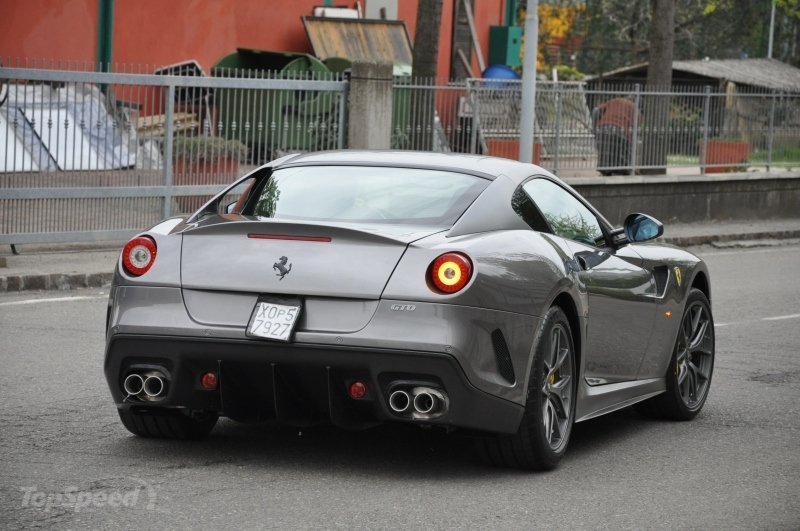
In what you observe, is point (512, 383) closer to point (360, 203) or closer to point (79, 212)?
point (360, 203)

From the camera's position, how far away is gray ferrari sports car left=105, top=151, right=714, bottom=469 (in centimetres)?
593

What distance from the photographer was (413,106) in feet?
64.6

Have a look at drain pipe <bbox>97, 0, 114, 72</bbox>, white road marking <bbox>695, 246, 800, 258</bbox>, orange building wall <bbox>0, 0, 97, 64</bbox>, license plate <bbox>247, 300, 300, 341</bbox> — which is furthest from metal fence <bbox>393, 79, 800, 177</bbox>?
license plate <bbox>247, 300, 300, 341</bbox>

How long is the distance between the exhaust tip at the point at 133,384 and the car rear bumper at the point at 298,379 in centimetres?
3

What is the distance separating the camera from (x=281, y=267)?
6051 millimetres

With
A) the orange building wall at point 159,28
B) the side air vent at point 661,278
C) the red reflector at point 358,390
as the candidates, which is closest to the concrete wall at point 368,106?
the orange building wall at point 159,28

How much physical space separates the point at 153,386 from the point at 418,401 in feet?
3.72

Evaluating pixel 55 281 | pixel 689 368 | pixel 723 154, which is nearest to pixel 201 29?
pixel 723 154

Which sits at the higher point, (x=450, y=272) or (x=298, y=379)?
(x=450, y=272)

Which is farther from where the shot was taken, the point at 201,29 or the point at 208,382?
the point at 201,29

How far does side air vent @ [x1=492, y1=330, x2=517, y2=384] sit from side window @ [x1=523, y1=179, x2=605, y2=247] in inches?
44.3

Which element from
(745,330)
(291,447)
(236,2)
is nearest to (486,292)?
(291,447)

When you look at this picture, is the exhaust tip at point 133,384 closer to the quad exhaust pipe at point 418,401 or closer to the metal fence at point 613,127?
the quad exhaust pipe at point 418,401

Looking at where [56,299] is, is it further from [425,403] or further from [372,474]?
[425,403]
